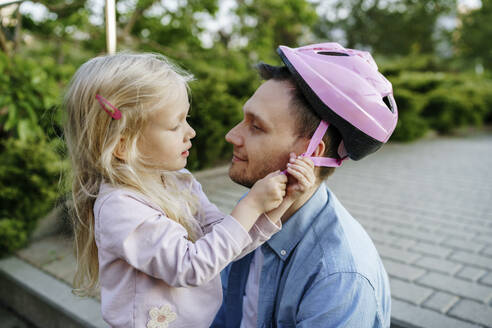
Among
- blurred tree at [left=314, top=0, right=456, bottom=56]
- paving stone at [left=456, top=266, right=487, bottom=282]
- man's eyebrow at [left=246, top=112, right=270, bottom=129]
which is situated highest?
man's eyebrow at [left=246, top=112, right=270, bottom=129]

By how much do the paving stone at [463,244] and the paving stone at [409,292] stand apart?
3.89 ft

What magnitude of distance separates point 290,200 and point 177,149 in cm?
54

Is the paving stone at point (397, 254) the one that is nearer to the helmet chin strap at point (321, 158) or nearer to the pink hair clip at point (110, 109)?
the helmet chin strap at point (321, 158)

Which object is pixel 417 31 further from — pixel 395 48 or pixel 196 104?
pixel 196 104

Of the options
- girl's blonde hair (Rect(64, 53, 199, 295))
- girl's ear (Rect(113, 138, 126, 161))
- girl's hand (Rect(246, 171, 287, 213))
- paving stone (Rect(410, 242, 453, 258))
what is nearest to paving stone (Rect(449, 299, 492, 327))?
paving stone (Rect(410, 242, 453, 258))

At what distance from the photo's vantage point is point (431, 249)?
4.00 meters

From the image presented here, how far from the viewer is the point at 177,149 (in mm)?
1843

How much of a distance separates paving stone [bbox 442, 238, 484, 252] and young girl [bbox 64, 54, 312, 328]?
3.07 m

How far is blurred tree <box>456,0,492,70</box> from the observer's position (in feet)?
102

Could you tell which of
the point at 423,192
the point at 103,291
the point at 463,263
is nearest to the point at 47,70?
the point at 103,291

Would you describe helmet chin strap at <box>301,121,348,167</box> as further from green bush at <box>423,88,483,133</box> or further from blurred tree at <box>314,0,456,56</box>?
Answer: blurred tree at <box>314,0,456,56</box>

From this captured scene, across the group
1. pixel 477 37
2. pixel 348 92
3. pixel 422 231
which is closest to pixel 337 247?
pixel 348 92

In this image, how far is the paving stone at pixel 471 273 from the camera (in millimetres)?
3393

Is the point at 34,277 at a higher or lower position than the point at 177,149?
lower
